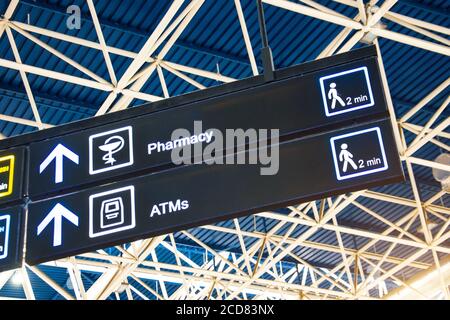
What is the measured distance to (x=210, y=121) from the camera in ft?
19.2

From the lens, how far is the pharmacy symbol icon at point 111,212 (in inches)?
223

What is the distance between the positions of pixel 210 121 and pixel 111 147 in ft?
2.83

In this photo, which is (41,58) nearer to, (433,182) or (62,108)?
(62,108)

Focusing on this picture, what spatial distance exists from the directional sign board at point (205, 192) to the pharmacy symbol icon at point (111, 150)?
19cm

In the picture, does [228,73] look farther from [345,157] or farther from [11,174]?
[345,157]

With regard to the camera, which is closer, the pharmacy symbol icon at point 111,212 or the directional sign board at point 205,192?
the directional sign board at point 205,192

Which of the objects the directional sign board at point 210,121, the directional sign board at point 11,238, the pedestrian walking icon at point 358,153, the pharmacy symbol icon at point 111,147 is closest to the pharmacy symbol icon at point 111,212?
the directional sign board at point 210,121

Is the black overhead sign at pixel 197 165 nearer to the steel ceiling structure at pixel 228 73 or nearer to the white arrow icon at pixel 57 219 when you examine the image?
the white arrow icon at pixel 57 219

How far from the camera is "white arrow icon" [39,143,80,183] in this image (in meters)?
6.08

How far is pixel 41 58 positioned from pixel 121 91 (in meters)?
1.83

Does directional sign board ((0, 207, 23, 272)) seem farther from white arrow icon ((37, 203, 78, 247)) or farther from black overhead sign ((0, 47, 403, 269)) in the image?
white arrow icon ((37, 203, 78, 247))

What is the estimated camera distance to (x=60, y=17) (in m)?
12.8
